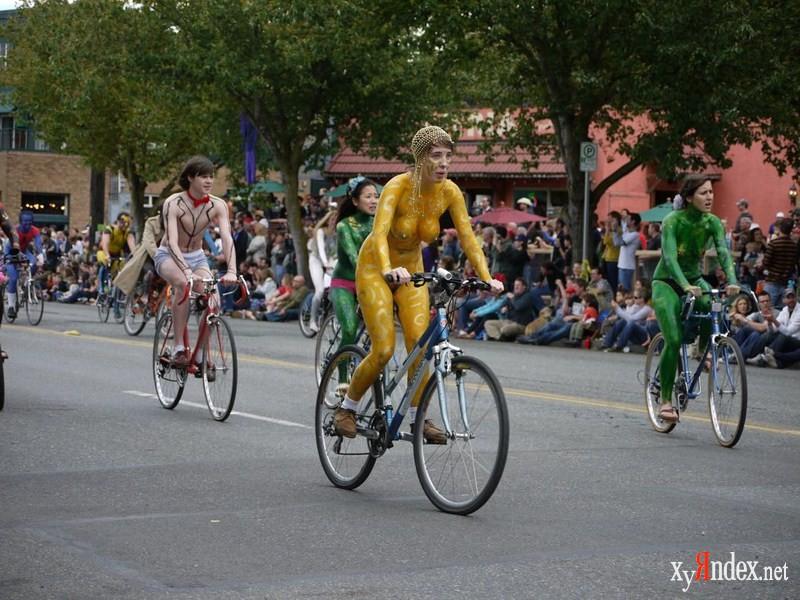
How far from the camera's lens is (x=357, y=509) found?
8141mm

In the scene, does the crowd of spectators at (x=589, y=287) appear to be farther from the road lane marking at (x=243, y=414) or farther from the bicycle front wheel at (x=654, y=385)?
the bicycle front wheel at (x=654, y=385)

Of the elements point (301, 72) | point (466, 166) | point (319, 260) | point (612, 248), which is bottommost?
point (319, 260)

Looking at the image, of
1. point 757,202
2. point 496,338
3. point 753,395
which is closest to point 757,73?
point 496,338

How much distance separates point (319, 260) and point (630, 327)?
5067 mm

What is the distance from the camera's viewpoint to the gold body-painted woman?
8.45 metres

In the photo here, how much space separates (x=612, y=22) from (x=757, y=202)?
23.8m

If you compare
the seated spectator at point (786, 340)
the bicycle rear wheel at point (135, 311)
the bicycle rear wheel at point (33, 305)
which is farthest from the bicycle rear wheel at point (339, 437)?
the bicycle rear wheel at point (33, 305)

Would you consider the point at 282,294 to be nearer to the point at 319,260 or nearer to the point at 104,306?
the point at 104,306

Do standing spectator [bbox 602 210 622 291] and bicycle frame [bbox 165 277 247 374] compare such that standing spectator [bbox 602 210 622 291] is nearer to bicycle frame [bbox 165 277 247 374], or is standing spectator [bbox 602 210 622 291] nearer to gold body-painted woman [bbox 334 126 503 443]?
bicycle frame [bbox 165 277 247 374]

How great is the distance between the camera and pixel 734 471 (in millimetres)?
9805

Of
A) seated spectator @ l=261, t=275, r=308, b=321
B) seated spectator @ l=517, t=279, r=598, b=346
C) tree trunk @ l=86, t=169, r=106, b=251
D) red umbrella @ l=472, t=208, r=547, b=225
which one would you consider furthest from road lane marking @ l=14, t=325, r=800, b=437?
tree trunk @ l=86, t=169, r=106, b=251

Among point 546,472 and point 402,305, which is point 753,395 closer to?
point 546,472

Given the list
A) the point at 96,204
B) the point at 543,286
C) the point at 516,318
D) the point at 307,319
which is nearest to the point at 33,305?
the point at 307,319

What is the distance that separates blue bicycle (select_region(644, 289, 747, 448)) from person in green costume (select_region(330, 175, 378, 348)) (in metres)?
2.38
